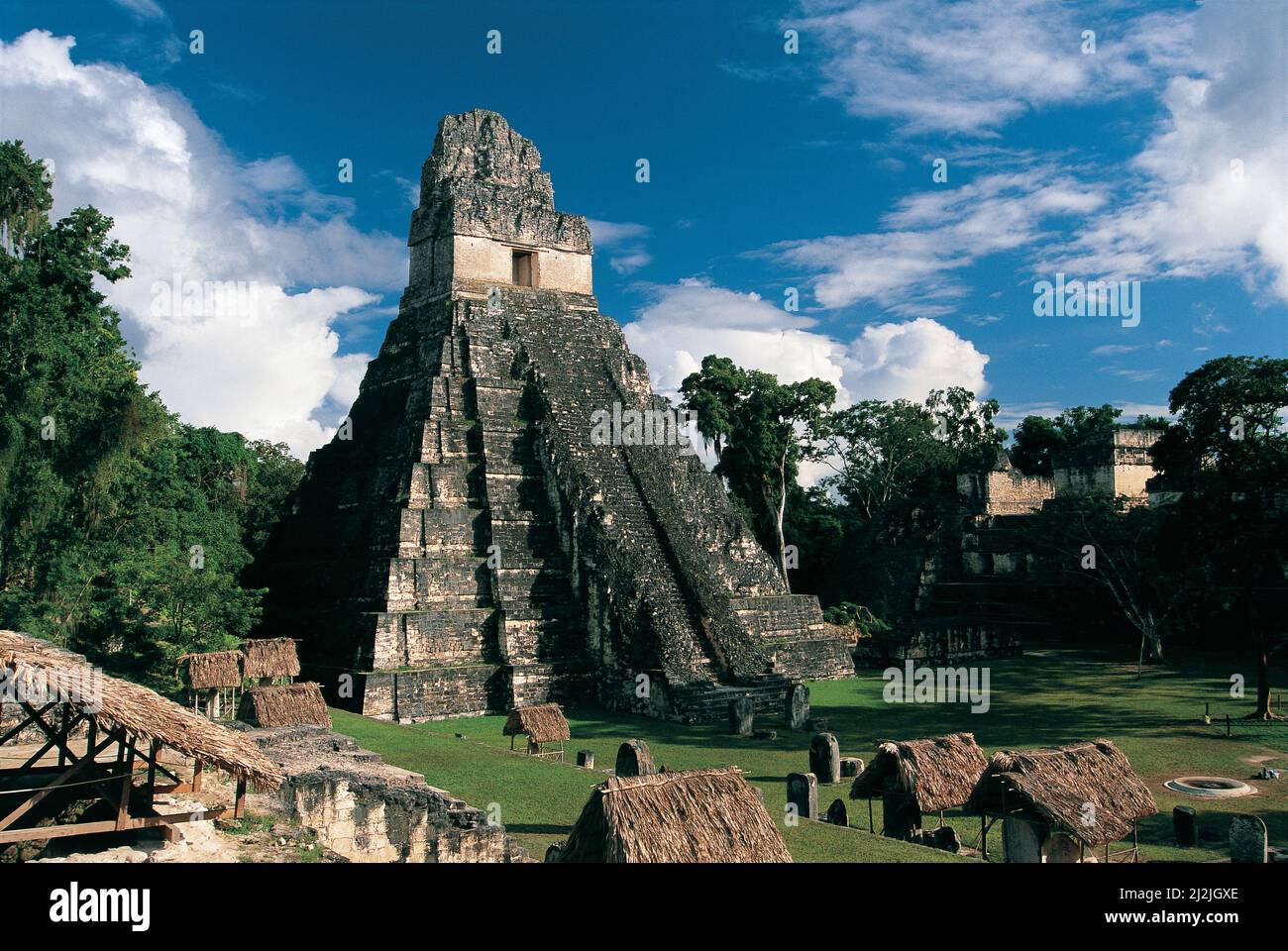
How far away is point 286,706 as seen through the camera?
15.7 m

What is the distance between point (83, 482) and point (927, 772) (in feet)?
55.1

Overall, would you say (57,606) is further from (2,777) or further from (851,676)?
(851,676)

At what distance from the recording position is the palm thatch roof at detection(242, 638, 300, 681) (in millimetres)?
17977

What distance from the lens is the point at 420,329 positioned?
1047 inches

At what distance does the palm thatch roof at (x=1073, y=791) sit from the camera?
30.0 ft

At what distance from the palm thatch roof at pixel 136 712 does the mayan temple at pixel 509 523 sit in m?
11.3

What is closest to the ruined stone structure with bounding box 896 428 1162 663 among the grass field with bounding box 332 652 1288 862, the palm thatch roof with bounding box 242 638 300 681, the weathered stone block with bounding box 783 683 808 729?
the grass field with bounding box 332 652 1288 862

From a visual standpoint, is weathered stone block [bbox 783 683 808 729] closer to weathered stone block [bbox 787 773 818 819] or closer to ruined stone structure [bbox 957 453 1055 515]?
weathered stone block [bbox 787 773 818 819]

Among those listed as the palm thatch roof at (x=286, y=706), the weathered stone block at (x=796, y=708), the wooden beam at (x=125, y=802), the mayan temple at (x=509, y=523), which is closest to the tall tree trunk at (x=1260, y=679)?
the weathered stone block at (x=796, y=708)

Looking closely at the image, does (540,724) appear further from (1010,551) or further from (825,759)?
(1010,551)

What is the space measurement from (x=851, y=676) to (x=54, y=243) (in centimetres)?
2113

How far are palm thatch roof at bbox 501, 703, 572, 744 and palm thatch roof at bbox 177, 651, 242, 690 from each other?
5.26 meters

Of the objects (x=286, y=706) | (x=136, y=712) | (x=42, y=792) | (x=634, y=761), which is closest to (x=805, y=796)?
(x=634, y=761)

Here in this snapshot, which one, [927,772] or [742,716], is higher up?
[927,772]
